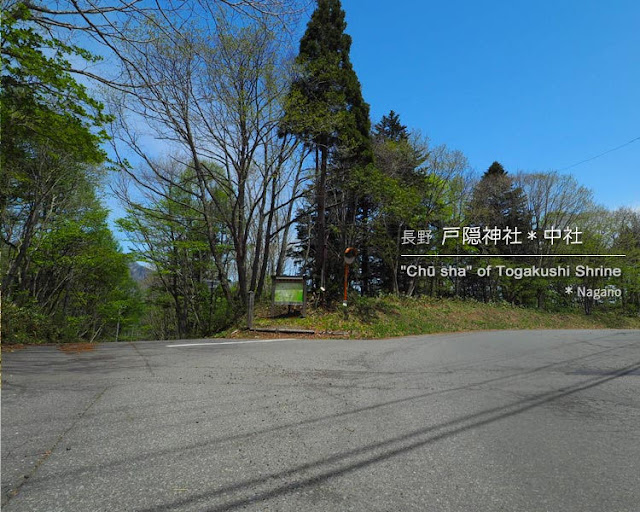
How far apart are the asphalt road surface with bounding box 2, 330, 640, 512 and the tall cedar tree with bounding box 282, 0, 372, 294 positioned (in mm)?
10603

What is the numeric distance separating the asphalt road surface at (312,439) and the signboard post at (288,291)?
7.48 meters

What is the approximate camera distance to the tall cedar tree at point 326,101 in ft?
44.9

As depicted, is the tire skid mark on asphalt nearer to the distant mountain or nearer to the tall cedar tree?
the tall cedar tree

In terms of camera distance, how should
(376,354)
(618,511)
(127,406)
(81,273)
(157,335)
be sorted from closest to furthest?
(618,511)
(127,406)
(376,354)
(81,273)
(157,335)

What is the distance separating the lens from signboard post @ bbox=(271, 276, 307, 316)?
42.6 feet

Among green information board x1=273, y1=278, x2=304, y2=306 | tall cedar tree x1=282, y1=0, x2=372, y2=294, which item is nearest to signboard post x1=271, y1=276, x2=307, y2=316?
green information board x1=273, y1=278, x2=304, y2=306

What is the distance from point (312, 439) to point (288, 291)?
10351 millimetres

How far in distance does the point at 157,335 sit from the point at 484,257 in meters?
33.5

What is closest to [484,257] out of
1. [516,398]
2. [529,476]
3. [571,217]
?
[571,217]

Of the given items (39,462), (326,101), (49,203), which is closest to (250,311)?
(326,101)

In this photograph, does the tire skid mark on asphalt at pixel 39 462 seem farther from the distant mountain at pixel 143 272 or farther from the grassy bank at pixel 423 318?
the distant mountain at pixel 143 272

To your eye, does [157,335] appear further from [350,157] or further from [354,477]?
[354,477]

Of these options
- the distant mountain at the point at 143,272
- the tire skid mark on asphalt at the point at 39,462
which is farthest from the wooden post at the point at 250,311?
the distant mountain at the point at 143,272

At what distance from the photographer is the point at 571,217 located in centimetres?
2786
